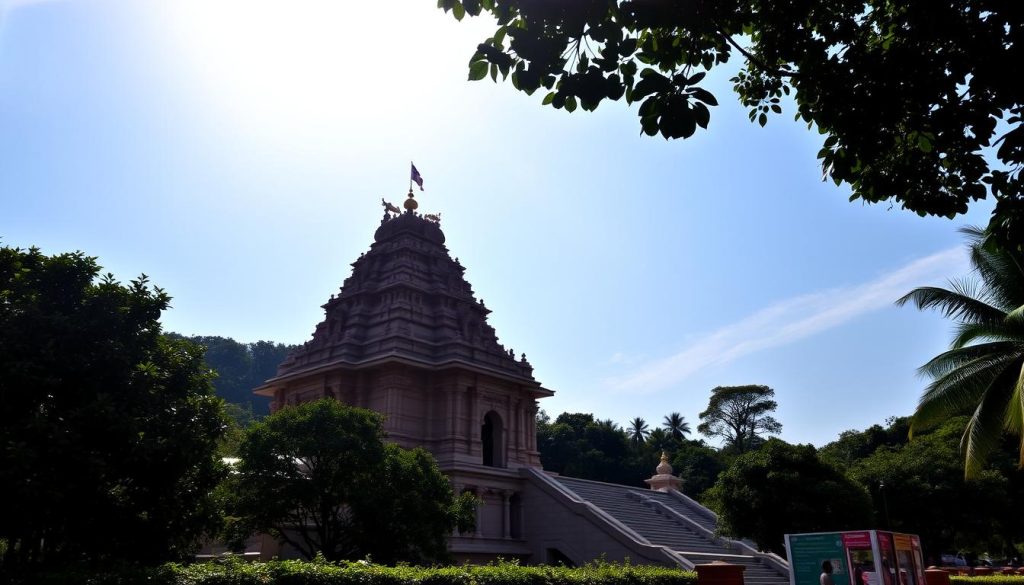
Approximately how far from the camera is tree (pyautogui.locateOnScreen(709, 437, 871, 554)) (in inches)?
968

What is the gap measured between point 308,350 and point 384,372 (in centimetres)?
552

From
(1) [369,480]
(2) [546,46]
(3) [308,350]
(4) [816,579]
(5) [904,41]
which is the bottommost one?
(4) [816,579]

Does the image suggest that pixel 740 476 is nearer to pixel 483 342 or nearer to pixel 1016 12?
pixel 483 342

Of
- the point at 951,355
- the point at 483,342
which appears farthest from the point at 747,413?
the point at 951,355

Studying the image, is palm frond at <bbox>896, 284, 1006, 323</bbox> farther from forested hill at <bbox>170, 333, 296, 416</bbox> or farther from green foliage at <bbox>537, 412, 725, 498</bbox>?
forested hill at <bbox>170, 333, 296, 416</bbox>

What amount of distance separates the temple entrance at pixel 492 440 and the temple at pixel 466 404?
9 centimetres

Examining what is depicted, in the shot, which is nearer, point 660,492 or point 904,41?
point 904,41

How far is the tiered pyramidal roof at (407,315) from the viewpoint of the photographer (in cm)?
3228

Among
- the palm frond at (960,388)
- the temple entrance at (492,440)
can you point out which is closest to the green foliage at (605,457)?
the temple entrance at (492,440)

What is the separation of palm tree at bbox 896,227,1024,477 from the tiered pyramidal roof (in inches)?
696

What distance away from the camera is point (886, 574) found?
526 inches

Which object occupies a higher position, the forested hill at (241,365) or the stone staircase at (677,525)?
the forested hill at (241,365)

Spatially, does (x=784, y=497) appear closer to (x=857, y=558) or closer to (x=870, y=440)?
(x=857, y=558)

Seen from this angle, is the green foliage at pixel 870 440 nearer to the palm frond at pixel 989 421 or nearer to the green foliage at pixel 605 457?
the green foliage at pixel 605 457
